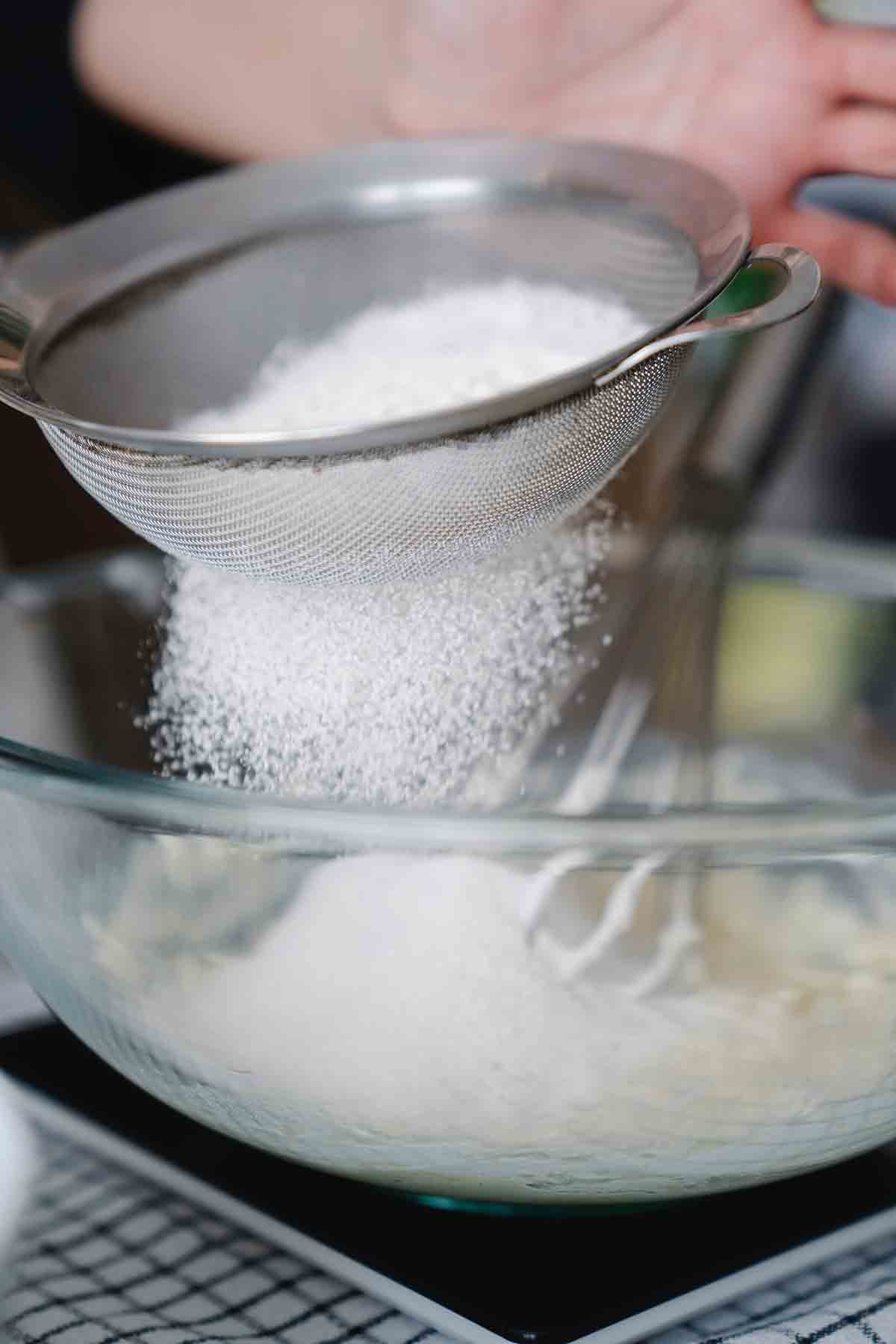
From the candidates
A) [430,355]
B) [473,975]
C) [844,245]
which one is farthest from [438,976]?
[844,245]

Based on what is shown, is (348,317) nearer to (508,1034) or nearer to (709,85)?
(709,85)

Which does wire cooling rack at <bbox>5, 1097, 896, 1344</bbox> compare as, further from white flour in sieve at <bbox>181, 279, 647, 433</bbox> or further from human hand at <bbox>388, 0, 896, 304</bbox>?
human hand at <bbox>388, 0, 896, 304</bbox>

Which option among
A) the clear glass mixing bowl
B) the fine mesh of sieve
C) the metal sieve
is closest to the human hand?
the metal sieve

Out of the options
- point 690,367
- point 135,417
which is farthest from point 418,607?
point 690,367

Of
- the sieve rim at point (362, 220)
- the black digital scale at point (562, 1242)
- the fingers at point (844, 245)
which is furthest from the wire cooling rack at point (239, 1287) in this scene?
the fingers at point (844, 245)

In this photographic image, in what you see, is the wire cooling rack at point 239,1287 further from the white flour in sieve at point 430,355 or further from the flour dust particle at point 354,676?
the white flour in sieve at point 430,355
